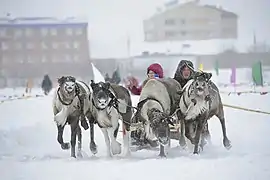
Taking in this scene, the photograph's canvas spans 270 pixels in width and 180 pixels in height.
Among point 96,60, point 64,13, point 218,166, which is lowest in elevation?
point 218,166

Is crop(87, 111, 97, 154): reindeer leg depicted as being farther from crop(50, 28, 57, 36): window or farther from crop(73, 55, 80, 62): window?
crop(50, 28, 57, 36): window

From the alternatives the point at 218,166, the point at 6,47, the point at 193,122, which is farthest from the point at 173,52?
the point at 6,47

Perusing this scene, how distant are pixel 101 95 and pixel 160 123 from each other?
0.77 ft

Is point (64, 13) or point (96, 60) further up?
point (64, 13)

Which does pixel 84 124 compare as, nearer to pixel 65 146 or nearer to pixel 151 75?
pixel 65 146

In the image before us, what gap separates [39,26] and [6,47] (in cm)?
14

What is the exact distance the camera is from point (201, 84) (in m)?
2.61

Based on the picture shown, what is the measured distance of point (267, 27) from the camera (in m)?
2.71

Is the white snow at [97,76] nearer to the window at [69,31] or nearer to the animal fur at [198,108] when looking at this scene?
the window at [69,31]

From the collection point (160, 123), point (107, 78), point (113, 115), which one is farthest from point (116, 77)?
point (160, 123)

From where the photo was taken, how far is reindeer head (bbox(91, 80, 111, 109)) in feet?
8.55

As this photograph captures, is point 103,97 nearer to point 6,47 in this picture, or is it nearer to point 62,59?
point 62,59

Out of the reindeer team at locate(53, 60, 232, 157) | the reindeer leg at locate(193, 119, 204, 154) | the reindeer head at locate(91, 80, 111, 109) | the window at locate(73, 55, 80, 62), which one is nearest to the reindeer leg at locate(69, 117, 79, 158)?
the reindeer team at locate(53, 60, 232, 157)

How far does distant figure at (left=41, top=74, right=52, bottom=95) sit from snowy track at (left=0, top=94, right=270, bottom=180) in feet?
0.10
